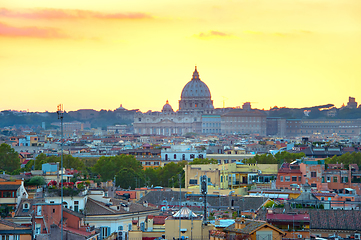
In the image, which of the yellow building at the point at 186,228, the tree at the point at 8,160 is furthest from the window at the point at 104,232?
the tree at the point at 8,160

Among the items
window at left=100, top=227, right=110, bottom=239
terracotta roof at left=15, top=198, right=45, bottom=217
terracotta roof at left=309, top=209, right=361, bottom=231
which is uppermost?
terracotta roof at left=15, top=198, right=45, bottom=217

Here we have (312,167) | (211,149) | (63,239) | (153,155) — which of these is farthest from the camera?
(211,149)

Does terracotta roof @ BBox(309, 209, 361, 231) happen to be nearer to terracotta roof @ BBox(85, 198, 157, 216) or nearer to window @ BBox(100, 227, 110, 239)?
terracotta roof @ BBox(85, 198, 157, 216)

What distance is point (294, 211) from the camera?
68.8ft

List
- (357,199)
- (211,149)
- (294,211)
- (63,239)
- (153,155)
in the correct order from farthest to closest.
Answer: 1. (211,149)
2. (153,155)
3. (357,199)
4. (294,211)
5. (63,239)

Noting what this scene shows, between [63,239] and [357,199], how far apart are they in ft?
40.9

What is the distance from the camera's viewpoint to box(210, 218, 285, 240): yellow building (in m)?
17.0

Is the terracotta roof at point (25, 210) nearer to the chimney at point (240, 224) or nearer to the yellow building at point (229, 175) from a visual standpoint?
A: the chimney at point (240, 224)

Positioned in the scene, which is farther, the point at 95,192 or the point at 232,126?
the point at 232,126

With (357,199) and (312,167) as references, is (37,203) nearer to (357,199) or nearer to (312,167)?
(357,199)

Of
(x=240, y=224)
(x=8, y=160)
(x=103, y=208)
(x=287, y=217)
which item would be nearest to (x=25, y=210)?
(x=103, y=208)

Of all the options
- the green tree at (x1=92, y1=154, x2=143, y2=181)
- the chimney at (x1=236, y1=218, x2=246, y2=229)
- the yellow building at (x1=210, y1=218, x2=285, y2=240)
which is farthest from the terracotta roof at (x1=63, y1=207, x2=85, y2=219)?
the green tree at (x1=92, y1=154, x2=143, y2=181)

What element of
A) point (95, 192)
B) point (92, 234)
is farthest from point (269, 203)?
point (92, 234)

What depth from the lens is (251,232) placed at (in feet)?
56.2
